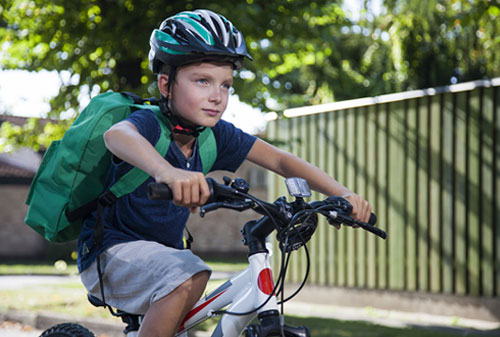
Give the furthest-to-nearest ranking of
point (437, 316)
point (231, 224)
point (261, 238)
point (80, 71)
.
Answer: point (231, 224) < point (437, 316) < point (80, 71) < point (261, 238)

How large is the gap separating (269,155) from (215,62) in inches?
21.8

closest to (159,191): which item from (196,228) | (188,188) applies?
(188,188)

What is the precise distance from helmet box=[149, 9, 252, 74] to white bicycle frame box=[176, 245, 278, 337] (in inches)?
31.2

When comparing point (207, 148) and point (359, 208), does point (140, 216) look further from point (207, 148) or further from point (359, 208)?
point (359, 208)

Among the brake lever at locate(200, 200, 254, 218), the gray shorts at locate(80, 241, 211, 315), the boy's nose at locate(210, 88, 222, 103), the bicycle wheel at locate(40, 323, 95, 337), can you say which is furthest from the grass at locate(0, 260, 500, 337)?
the brake lever at locate(200, 200, 254, 218)

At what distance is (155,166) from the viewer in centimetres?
215

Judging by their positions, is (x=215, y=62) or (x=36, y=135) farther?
(x=36, y=135)

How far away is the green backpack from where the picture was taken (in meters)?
2.67

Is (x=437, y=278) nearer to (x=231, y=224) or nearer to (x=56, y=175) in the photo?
(x=56, y=175)

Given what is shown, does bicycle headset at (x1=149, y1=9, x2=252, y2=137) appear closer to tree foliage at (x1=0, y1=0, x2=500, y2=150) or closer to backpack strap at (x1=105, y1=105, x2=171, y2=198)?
backpack strap at (x1=105, y1=105, x2=171, y2=198)

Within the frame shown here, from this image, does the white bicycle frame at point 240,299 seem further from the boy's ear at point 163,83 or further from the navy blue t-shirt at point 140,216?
the boy's ear at point 163,83

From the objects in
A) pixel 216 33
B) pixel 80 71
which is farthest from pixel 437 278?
pixel 216 33

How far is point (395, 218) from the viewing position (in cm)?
923

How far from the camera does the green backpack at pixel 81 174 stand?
267 cm
